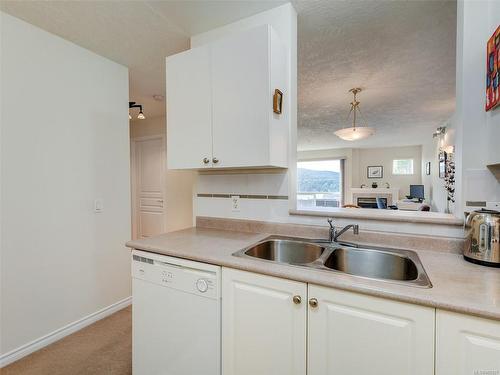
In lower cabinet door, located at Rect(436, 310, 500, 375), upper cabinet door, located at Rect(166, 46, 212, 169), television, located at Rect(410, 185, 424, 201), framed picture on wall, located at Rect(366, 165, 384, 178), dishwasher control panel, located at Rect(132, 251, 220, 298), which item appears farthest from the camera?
framed picture on wall, located at Rect(366, 165, 384, 178)

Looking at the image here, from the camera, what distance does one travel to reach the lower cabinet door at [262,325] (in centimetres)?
99

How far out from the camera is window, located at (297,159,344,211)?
7.97 m

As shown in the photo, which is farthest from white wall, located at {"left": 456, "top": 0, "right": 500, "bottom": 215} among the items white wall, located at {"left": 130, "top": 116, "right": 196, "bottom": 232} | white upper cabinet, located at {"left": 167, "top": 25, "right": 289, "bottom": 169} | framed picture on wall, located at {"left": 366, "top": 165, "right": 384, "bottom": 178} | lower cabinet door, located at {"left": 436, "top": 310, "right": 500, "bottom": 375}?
framed picture on wall, located at {"left": 366, "top": 165, "right": 384, "bottom": 178}

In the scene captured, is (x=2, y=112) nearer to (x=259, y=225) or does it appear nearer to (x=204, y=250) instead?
(x=204, y=250)

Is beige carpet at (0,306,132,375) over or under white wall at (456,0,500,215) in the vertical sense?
under

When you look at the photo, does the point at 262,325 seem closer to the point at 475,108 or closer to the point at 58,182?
the point at 475,108

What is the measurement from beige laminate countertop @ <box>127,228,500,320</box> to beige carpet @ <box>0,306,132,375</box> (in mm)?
956

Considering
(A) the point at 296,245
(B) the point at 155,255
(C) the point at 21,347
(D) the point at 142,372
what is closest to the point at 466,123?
(A) the point at 296,245

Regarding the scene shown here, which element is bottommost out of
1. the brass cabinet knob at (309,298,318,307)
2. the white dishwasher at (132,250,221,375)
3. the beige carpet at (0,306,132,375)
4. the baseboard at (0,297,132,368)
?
the beige carpet at (0,306,132,375)

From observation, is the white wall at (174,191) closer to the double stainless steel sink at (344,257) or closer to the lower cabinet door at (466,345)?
the double stainless steel sink at (344,257)

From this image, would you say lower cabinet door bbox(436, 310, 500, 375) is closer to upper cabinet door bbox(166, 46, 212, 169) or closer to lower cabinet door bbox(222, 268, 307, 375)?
lower cabinet door bbox(222, 268, 307, 375)

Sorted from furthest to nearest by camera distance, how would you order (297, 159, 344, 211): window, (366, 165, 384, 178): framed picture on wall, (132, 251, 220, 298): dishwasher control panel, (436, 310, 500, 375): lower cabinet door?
(297, 159, 344, 211): window → (366, 165, 384, 178): framed picture on wall → (132, 251, 220, 298): dishwasher control panel → (436, 310, 500, 375): lower cabinet door

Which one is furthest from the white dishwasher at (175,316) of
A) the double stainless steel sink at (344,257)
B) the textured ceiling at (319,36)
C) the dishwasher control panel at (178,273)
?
the textured ceiling at (319,36)

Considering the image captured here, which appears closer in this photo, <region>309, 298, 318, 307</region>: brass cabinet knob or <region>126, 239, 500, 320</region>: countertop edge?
<region>126, 239, 500, 320</region>: countertop edge
